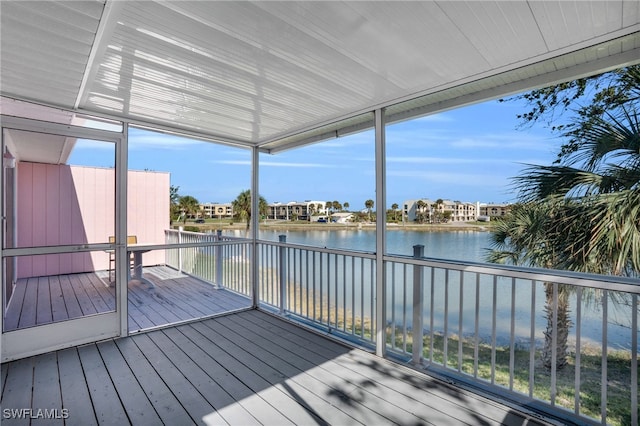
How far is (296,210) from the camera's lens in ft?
15.5

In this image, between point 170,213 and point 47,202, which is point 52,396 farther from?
point 170,213

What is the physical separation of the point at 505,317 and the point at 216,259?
453 cm

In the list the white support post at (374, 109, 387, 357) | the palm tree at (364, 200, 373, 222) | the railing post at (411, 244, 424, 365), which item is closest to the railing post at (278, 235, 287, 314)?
the palm tree at (364, 200, 373, 222)

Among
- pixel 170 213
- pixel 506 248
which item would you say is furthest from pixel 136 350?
pixel 506 248

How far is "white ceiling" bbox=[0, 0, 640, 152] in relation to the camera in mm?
1614

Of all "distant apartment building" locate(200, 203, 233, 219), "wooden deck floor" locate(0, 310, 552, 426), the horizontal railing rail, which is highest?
"distant apartment building" locate(200, 203, 233, 219)

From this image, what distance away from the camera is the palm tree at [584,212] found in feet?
6.84

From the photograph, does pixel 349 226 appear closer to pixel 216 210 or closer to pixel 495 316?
pixel 495 316

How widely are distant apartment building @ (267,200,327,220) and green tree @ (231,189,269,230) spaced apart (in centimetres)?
12

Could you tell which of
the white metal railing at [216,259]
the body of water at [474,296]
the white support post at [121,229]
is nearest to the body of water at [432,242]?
the body of water at [474,296]

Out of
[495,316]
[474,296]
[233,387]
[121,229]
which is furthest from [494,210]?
[121,229]

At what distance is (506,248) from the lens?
2.86 m

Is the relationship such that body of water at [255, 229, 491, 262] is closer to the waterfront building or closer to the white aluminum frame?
the waterfront building

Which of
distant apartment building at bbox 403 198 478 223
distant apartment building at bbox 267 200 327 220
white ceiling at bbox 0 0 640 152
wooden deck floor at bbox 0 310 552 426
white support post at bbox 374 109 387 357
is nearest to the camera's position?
white ceiling at bbox 0 0 640 152
